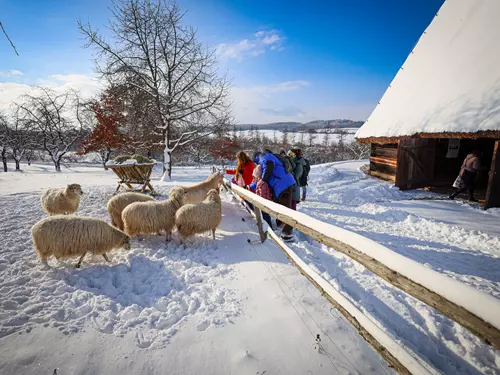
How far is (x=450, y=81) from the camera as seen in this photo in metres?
9.69

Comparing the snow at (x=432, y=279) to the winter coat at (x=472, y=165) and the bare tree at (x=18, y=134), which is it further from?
the bare tree at (x=18, y=134)

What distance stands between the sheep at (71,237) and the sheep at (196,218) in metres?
1.17

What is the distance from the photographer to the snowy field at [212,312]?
1985 mm

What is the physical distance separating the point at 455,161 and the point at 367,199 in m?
7.94

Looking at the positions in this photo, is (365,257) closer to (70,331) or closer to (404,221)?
(70,331)

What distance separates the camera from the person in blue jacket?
4816 mm

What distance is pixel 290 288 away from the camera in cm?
309

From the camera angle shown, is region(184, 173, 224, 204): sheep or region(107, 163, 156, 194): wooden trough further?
region(107, 163, 156, 194): wooden trough

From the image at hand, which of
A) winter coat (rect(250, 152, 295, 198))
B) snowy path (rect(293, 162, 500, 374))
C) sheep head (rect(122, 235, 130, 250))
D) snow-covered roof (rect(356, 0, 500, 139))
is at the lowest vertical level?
snowy path (rect(293, 162, 500, 374))

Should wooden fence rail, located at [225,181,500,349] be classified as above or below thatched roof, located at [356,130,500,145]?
below

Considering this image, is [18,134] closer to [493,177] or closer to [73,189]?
[73,189]

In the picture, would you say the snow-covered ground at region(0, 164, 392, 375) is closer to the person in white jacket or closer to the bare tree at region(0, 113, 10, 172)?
the person in white jacket

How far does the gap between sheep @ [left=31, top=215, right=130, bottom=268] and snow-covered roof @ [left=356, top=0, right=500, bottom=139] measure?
426 inches

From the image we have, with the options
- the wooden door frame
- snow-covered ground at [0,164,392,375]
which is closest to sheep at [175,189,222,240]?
snow-covered ground at [0,164,392,375]
